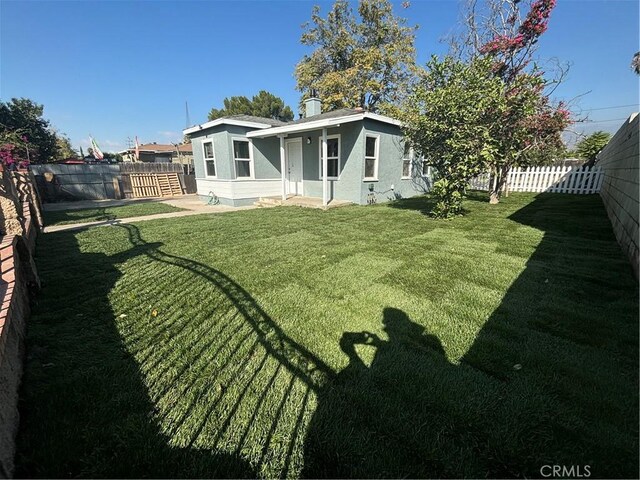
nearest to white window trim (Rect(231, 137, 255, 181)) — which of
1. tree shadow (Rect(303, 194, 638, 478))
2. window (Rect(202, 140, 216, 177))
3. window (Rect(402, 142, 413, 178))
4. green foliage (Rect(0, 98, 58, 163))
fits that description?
window (Rect(202, 140, 216, 177))

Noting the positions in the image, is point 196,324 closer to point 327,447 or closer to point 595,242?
point 327,447

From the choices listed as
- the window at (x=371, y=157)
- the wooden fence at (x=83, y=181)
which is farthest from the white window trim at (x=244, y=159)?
the wooden fence at (x=83, y=181)

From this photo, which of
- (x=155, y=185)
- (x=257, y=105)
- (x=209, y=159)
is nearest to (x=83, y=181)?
(x=155, y=185)

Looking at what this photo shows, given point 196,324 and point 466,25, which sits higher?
point 466,25

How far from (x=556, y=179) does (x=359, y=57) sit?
1504 centimetres

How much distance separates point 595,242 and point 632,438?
15.6 ft

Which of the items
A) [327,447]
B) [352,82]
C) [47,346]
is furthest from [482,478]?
[352,82]

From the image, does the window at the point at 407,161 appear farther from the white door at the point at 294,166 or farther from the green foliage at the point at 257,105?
the green foliage at the point at 257,105

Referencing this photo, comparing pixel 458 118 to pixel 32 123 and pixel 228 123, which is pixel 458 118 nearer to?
pixel 228 123

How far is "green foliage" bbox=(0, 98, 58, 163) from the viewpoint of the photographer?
25125 mm

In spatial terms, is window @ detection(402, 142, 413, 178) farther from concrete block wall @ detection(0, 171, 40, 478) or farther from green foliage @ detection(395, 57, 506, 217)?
concrete block wall @ detection(0, 171, 40, 478)

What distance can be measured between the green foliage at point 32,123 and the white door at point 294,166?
27.0 metres

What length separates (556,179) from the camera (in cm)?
1217

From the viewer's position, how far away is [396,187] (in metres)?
11.5
